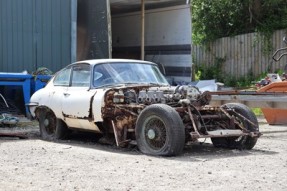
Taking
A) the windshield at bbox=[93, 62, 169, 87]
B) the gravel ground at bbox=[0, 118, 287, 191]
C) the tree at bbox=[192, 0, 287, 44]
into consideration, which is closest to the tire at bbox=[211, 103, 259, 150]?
the gravel ground at bbox=[0, 118, 287, 191]

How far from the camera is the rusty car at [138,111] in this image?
8461 millimetres

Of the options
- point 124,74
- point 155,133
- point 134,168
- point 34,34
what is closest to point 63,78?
point 124,74

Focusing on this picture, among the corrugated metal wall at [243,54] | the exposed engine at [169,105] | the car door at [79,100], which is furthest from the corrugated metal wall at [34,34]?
the corrugated metal wall at [243,54]

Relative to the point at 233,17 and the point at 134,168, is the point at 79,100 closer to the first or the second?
the point at 134,168

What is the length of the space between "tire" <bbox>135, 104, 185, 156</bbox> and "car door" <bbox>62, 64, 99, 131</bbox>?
1.17 meters

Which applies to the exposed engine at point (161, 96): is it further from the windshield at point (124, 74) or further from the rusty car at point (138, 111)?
the windshield at point (124, 74)

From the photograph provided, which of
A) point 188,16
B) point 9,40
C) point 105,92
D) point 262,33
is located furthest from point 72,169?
point 262,33

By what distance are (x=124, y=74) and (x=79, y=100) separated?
911 mm

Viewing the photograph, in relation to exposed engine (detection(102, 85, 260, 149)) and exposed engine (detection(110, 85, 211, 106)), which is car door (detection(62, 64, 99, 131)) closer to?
exposed engine (detection(102, 85, 260, 149))

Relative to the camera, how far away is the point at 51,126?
10.8m

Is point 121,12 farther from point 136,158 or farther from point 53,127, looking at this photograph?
point 136,158

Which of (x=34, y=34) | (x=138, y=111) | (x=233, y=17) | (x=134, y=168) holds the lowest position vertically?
(x=134, y=168)

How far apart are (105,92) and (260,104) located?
3237 mm

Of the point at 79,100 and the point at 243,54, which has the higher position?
the point at 243,54
